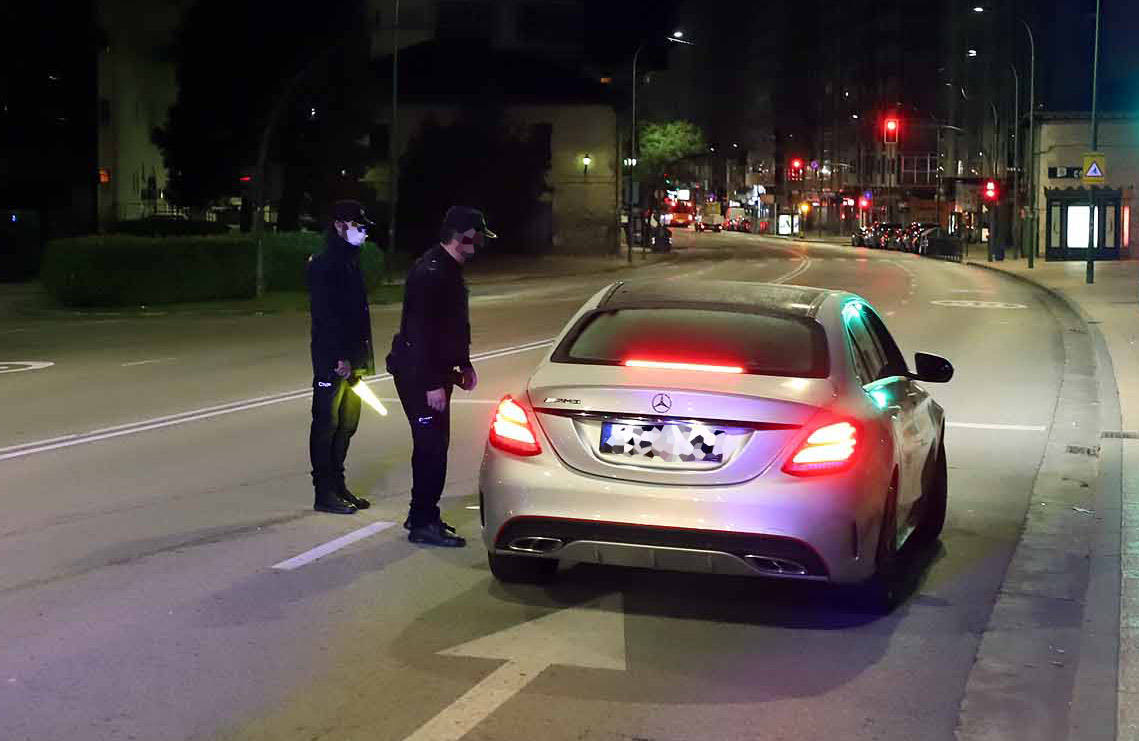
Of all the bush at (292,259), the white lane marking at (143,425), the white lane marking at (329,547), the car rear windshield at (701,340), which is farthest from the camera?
the bush at (292,259)

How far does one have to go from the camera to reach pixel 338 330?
9047mm

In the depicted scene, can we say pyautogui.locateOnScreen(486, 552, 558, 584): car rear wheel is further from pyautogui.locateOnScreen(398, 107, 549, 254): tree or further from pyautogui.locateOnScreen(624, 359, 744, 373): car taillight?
pyautogui.locateOnScreen(398, 107, 549, 254): tree

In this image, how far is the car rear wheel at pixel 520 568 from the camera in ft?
24.2

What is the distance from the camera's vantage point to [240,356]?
2059 cm

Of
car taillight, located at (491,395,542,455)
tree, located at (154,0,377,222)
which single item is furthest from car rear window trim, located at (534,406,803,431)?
tree, located at (154,0,377,222)

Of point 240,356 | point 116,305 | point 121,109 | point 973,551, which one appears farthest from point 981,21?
point 973,551

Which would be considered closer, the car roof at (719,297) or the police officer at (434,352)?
the car roof at (719,297)

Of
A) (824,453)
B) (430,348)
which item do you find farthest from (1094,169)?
(824,453)

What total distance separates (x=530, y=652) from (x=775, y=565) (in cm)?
112

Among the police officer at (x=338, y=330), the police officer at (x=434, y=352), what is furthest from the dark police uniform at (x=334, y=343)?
the police officer at (x=434, y=352)

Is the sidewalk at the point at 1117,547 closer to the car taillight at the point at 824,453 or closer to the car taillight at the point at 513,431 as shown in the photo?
the car taillight at the point at 824,453

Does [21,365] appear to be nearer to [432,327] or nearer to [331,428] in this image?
[331,428]

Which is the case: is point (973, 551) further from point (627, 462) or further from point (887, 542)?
point (627, 462)

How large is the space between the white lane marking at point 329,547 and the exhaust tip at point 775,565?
8.45ft
